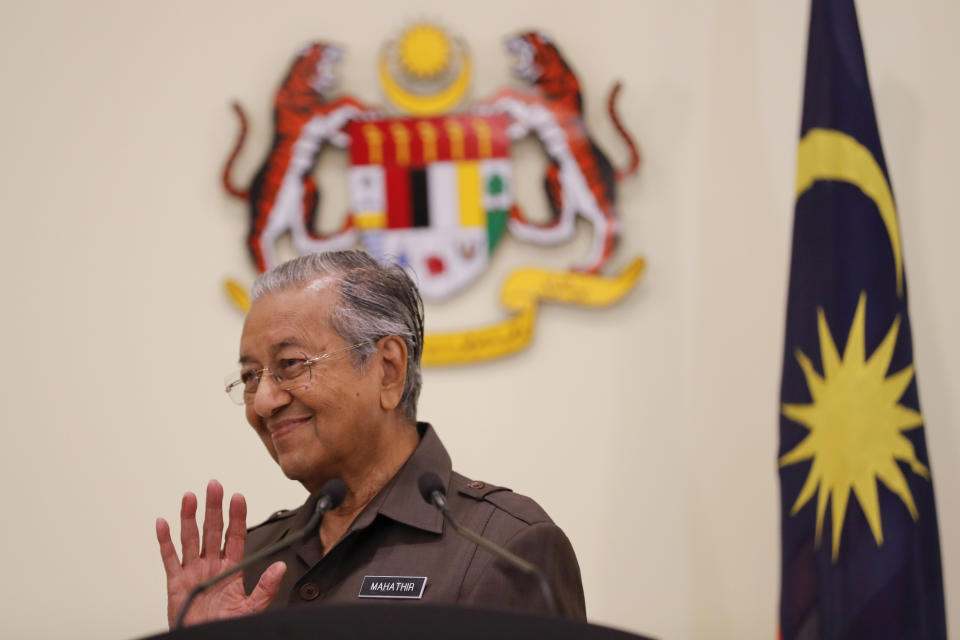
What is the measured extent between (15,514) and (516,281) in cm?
156

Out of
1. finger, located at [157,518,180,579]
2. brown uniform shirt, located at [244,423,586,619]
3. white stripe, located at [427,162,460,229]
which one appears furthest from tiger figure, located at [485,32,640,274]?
finger, located at [157,518,180,579]

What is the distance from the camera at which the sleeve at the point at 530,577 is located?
1369mm

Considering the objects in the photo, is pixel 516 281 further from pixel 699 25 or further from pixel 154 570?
pixel 154 570

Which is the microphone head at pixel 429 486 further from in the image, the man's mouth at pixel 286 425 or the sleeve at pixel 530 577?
the man's mouth at pixel 286 425

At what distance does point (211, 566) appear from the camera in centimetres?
155

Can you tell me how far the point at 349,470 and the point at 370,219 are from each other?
1265 mm

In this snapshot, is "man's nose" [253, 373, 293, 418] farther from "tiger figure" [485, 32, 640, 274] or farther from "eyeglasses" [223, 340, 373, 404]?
"tiger figure" [485, 32, 640, 274]

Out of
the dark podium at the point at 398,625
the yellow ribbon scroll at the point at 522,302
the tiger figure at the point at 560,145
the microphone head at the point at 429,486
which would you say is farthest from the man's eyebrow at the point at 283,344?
the tiger figure at the point at 560,145

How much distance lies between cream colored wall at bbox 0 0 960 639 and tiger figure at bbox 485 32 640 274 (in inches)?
2.0

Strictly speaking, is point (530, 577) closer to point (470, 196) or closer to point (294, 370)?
point (294, 370)

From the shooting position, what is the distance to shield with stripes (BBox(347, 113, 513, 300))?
274 centimetres

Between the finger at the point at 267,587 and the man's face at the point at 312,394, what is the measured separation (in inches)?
7.2

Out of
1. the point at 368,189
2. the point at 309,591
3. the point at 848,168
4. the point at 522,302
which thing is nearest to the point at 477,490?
the point at 309,591

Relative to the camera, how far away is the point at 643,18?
9.00 ft
